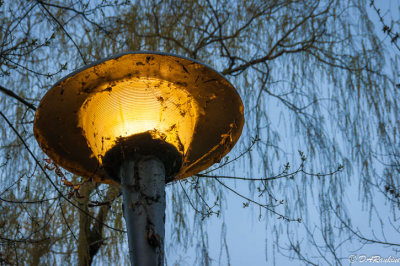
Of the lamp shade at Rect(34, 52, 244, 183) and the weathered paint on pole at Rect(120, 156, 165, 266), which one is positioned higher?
the lamp shade at Rect(34, 52, 244, 183)

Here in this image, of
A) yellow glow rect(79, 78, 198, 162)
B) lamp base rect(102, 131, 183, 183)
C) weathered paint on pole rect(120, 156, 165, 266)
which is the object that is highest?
yellow glow rect(79, 78, 198, 162)

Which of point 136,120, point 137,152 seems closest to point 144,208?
point 137,152

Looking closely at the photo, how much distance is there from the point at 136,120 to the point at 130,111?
38 millimetres

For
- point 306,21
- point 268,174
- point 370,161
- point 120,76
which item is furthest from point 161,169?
point 306,21

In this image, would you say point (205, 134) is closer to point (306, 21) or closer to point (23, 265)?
point (23, 265)

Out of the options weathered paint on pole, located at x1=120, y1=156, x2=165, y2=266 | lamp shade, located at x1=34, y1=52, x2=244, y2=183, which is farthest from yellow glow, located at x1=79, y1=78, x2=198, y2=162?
weathered paint on pole, located at x1=120, y1=156, x2=165, y2=266

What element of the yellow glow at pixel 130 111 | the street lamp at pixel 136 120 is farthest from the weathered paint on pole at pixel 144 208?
the yellow glow at pixel 130 111

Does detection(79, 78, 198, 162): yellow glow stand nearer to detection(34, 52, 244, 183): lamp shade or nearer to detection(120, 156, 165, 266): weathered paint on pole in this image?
detection(34, 52, 244, 183): lamp shade

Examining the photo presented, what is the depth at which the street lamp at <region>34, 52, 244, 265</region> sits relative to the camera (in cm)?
162

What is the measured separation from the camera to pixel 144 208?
1.59m

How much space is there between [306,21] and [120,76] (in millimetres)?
3202

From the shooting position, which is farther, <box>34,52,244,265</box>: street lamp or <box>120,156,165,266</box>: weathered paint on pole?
<box>34,52,244,265</box>: street lamp

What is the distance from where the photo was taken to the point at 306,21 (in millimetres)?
4500

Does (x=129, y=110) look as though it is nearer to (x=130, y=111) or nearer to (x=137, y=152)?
(x=130, y=111)
